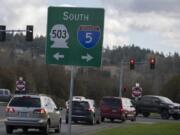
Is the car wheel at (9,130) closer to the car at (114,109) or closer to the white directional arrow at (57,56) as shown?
the white directional arrow at (57,56)

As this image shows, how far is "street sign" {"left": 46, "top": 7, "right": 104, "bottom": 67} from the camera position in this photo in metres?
12.4

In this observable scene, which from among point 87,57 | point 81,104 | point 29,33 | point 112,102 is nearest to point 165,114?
point 112,102

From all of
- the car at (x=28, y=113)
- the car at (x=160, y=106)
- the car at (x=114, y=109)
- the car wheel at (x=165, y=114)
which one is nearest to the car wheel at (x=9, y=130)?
the car at (x=28, y=113)

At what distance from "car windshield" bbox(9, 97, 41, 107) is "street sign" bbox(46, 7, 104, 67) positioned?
42.6ft

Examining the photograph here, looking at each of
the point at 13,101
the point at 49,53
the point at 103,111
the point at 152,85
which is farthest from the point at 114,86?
the point at 49,53

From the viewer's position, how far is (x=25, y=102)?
25.7 meters

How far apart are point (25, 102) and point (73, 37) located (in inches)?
528

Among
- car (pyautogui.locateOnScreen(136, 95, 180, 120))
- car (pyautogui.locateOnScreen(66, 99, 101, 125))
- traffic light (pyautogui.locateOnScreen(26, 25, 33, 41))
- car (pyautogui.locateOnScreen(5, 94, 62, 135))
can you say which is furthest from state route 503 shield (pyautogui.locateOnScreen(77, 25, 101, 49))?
car (pyautogui.locateOnScreen(136, 95, 180, 120))

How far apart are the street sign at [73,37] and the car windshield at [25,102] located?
42.6 feet

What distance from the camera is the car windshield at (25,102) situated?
25562mm

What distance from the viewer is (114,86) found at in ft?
389

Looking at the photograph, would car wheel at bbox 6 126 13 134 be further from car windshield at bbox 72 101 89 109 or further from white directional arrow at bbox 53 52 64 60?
white directional arrow at bbox 53 52 64 60

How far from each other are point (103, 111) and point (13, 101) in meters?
18.8

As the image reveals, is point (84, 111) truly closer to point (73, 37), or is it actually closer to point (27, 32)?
point (27, 32)
